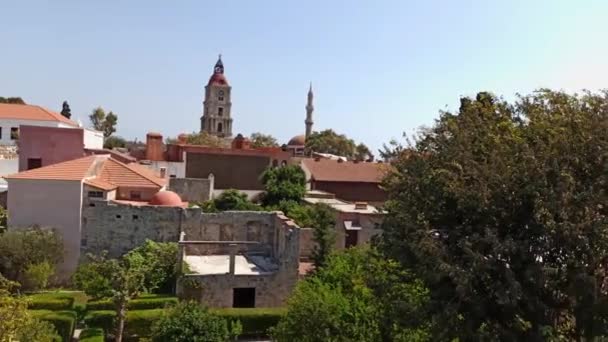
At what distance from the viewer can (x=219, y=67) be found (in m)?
113

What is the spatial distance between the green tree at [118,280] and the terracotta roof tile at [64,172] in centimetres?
498

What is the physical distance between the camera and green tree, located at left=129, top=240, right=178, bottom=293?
93.1 ft

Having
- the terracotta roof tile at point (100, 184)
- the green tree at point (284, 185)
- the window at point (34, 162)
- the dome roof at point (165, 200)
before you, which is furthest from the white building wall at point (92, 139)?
the dome roof at point (165, 200)

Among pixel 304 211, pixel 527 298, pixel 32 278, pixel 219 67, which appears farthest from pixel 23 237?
pixel 219 67

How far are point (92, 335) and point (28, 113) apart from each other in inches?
2004

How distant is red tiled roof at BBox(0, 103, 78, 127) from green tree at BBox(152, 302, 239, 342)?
50.2m

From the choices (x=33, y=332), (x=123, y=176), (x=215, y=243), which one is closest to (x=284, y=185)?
(x=123, y=176)

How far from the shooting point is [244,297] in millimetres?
28312

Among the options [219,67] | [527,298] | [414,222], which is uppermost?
[219,67]

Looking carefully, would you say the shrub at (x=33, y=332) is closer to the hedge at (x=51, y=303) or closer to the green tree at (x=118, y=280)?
the green tree at (x=118, y=280)

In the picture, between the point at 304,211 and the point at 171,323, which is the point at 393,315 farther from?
the point at 304,211

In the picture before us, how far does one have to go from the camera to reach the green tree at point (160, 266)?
28.4 m

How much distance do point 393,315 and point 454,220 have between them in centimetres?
278

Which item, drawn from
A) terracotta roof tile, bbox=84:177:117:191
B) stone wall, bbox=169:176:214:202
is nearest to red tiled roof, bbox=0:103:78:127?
stone wall, bbox=169:176:214:202
